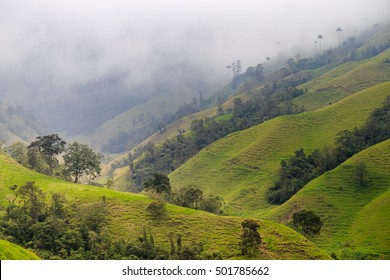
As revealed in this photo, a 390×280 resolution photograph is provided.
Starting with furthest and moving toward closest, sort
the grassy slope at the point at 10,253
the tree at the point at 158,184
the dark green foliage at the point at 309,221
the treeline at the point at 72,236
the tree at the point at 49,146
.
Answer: the tree at the point at 49,146
the tree at the point at 158,184
the dark green foliage at the point at 309,221
the treeline at the point at 72,236
the grassy slope at the point at 10,253

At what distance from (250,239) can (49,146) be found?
6379 cm

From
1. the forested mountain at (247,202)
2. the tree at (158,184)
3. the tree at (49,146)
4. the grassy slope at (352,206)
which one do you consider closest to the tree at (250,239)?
the forested mountain at (247,202)

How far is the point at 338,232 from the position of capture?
9569cm

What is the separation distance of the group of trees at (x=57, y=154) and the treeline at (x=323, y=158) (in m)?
47.5

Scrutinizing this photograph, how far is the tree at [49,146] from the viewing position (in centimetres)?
11434

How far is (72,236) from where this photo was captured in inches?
2810

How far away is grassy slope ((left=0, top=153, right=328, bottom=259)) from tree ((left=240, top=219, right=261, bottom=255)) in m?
1.31

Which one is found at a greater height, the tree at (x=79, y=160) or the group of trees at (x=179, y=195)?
the tree at (x=79, y=160)

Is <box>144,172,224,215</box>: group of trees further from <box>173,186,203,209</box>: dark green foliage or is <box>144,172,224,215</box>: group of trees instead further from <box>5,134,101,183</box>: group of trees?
<box>5,134,101,183</box>: group of trees

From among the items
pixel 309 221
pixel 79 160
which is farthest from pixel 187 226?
pixel 79 160

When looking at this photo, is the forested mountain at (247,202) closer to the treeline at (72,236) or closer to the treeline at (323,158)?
the treeline at (72,236)

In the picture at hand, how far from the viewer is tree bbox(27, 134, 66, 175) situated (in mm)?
114344

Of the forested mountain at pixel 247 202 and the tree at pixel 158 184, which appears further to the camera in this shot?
the tree at pixel 158 184

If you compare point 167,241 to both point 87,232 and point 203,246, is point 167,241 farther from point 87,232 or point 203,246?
point 87,232
